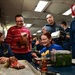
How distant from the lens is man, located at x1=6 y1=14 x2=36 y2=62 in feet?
11.8

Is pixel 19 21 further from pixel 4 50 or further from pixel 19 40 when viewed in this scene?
pixel 4 50

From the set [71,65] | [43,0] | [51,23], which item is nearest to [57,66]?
[71,65]

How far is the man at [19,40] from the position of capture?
11.8ft

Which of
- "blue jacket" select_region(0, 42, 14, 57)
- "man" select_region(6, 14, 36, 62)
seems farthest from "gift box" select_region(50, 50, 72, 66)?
"man" select_region(6, 14, 36, 62)

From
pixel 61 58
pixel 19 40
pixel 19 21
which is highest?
pixel 19 21

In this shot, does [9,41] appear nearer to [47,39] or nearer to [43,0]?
[47,39]

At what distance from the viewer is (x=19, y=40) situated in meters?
3.61

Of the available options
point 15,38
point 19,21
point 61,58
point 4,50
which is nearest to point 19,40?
point 15,38

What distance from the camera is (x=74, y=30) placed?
12.2ft

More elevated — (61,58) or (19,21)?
(19,21)

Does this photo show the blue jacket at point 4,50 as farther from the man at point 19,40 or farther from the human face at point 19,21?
the human face at point 19,21

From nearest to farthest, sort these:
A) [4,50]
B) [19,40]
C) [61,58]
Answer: [61,58], [4,50], [19,40]

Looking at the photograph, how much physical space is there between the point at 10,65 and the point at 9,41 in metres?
1.57

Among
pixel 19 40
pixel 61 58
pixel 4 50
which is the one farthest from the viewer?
pixel 19 40
